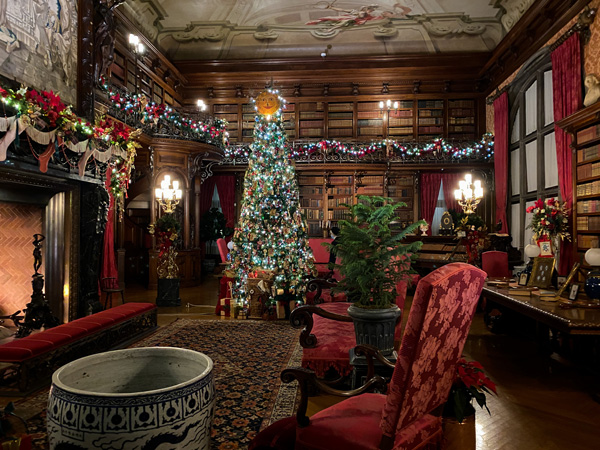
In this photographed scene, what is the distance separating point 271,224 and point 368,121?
7318mm

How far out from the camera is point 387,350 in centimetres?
212

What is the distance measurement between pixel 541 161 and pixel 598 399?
253 inches

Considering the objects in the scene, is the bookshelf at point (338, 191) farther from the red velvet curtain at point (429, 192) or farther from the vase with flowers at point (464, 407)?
the vase with flowers at point (464, 407)

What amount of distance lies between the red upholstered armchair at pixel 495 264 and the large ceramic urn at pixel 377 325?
3.97m

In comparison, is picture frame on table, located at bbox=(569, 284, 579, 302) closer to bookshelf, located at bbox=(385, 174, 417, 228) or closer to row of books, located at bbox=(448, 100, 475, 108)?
bookshelf, located at bbox=(385, 174, 417, 228)

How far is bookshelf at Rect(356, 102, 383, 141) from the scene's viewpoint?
39.1ft

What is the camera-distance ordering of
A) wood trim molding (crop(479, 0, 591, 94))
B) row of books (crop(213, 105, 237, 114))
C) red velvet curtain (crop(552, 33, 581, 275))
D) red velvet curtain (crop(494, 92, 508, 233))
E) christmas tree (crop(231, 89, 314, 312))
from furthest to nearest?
row of books (crop(213, 105, 237, 114))
red velvet curtain (crop(494, 92, 508, 233))
wood trim molding (crop(479, 0, 591, 94))
red velvet curtain (crop(552, 33, 581, 275))
christmas tree (crop(231, 89, 314, 312))

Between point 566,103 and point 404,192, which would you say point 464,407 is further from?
point 404,192

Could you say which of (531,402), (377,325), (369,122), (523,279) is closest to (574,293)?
(523,279)

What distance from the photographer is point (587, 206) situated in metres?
5.94

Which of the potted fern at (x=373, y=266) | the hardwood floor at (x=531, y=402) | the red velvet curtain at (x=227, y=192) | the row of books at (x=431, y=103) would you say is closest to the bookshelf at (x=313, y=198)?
the red velvet curtain at (x=227, y=192)

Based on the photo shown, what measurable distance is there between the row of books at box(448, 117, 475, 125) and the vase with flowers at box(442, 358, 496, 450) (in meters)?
11.2

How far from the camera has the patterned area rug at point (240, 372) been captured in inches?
97.7

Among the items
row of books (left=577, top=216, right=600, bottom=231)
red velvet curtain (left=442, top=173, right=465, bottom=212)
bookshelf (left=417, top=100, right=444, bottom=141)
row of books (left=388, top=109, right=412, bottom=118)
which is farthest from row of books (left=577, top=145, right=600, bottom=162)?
row of books (left=388, top=109, right=412, bottom=118)
